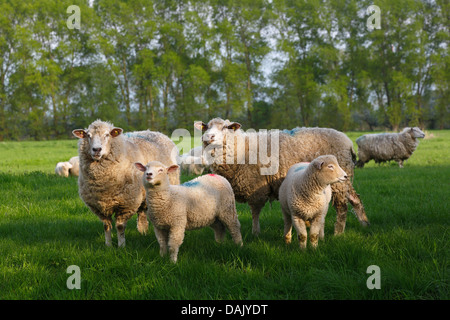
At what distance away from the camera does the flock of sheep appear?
3.92m

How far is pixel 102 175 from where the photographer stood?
4.52 meters

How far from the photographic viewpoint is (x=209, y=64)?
35.4m

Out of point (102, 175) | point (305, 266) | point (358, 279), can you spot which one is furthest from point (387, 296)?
point (102, 175)

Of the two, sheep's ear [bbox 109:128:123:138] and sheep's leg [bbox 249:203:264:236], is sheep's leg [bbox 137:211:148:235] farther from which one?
sheep's leg [bbox 249:203:264:236]

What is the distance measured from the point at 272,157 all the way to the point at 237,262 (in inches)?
81.4

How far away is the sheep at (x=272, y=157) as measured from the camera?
520cm

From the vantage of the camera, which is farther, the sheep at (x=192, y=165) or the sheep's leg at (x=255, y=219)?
the sheep at (x=192, y=165)

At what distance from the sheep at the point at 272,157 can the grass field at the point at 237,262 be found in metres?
0.40

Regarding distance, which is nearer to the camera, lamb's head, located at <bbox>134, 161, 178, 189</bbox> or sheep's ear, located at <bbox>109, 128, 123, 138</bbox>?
lamb's head, located at <bbox>134, 161, 178, 189</bbox>

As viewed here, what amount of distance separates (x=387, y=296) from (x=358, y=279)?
262mm

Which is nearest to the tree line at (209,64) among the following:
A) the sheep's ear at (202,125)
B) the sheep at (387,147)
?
the sheep at (387,147)

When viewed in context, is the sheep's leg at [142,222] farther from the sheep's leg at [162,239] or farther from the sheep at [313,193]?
the sheep at [313,193]

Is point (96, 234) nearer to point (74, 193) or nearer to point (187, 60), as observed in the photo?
point (74, 193)

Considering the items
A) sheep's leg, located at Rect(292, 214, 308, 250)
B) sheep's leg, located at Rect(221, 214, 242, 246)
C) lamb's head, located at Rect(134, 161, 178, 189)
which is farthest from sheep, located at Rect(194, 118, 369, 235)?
lamb's head, located at Rect(134, 161, 178, 189)
